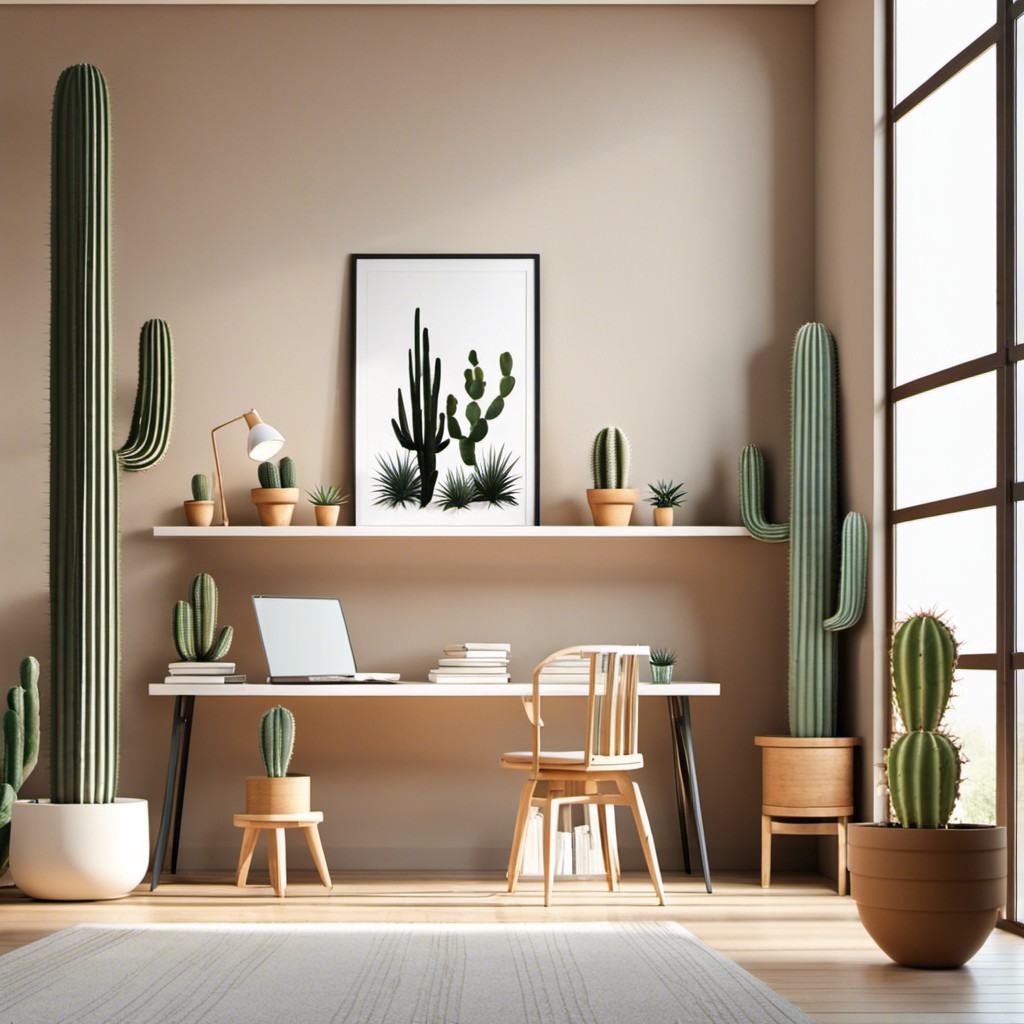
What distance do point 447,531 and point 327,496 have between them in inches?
19.7

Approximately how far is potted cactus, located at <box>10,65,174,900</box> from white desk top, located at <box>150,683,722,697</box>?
290mm

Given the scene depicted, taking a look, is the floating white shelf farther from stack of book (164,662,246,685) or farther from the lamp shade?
stack of book (164,662,246,685)

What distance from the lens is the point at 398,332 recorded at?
5414 millimetres

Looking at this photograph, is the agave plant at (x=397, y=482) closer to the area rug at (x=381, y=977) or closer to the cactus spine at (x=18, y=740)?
the cactus spine at (x=18, y=740)

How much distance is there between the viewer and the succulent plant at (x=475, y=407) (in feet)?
Answer: 17.6

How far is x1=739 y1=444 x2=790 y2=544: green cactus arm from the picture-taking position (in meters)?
5.19

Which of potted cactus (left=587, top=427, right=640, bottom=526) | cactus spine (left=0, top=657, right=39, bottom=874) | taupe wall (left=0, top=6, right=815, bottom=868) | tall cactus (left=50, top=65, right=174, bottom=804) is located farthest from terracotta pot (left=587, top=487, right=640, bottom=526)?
cactus spine (left=0, top=657, right=39, bottom=874)

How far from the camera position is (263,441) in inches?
197

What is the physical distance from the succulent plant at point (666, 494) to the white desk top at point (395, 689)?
76 cm

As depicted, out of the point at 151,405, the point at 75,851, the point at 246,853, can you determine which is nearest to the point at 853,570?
the point at 246,853

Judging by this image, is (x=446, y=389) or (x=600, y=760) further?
(x=446, y=389)

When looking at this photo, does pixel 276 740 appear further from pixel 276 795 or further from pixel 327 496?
pixel 327 496

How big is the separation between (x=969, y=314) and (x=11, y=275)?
3683 millimetres

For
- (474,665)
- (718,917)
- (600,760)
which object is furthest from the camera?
(474,665)
